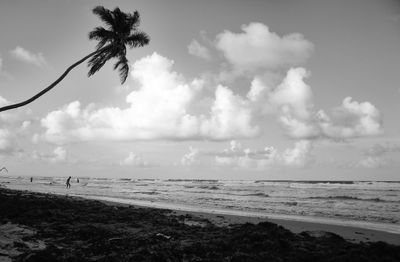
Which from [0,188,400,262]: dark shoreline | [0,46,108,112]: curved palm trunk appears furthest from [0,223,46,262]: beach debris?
[0,46,108,112]: curved palm trunk

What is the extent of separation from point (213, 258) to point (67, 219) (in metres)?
7.70

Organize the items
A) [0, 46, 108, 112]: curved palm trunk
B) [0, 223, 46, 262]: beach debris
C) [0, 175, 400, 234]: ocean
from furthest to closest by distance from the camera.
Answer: [0, 175, 400, 234]: ocean
[0, 46, 108, 112]: curved palm trunk
[0, 223, 46, 262]: beach debris

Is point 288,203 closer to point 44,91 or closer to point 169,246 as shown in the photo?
point 44,91

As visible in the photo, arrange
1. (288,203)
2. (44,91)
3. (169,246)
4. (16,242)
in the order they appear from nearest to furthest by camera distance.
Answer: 1. (16,242)
2. (169,246)
3. (44,91)
4. (288,203)

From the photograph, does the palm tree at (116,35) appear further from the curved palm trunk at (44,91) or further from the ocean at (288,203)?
the ocean at (288,203)

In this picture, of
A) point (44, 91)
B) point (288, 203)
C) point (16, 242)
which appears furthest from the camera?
point (288, 203)

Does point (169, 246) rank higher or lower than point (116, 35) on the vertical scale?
lower

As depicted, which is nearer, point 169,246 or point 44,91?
point 169,246

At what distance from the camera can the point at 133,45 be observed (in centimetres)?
2244

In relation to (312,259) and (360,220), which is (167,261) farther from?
(360,220)

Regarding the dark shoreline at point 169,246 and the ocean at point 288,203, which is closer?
the dark shoreline at point 169,246

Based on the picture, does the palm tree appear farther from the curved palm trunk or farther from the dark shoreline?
the dark shoreline

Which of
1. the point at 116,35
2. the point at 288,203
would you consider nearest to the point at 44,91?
the point at 116,35

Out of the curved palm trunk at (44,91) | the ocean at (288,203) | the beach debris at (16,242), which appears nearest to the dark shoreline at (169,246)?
the beach debris at (16,242)
